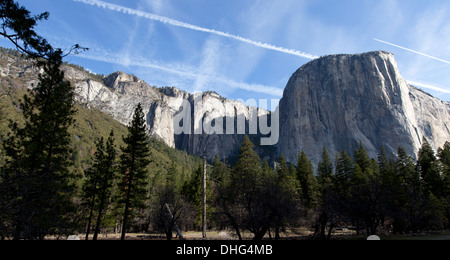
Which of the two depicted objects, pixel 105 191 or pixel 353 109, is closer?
pixel 105 191

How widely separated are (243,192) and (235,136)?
17243cm

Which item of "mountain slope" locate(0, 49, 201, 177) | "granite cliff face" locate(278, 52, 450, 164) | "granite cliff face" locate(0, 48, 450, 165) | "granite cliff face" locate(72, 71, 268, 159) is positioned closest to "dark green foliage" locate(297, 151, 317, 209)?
"mountain slope" locate(0, 49, 201, 177)

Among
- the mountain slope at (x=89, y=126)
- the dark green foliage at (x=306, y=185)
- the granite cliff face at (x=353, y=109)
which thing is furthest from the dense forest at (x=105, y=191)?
the mountain slope at (x=89, y=126)

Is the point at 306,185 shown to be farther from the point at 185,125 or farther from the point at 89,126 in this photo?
the point at 185,125

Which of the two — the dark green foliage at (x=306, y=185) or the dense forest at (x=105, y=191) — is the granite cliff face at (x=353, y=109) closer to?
the dark green foliage at (x=306, y=185)

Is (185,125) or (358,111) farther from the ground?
(185,125)

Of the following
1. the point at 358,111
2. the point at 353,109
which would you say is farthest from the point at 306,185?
the point at 358,111

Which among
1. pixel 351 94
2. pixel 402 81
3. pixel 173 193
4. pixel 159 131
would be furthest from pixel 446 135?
pixel 159 131

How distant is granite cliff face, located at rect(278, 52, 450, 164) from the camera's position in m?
113

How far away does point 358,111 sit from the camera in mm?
122250

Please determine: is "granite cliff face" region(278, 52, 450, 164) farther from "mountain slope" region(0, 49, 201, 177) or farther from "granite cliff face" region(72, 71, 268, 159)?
"mountain slope" region(0, 49, 201, 177)
